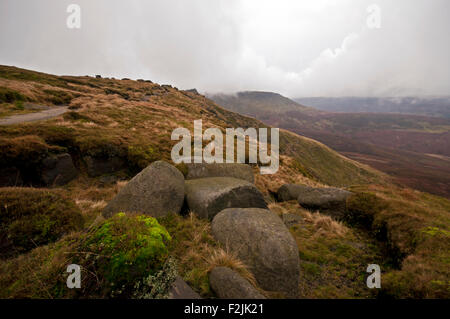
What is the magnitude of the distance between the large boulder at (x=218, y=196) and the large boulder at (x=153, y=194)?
0.54 meters

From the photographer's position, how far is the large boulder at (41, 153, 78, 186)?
311 inches

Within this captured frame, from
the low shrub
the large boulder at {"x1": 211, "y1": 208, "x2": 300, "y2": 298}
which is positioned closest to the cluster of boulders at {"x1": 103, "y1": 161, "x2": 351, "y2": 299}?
the large boulder at {"x1": 211, "y1": 208, "x2": 300, "y2": 298}

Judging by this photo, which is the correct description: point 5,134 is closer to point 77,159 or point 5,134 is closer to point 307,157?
point 77,159

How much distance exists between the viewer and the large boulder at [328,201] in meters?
8.45

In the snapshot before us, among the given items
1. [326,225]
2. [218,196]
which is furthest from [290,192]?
[218,196]

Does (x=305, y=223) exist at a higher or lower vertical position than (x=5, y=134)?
lower

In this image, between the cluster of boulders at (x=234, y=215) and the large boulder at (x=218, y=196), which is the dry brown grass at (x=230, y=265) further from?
the large boulder at (x=218, y=196)

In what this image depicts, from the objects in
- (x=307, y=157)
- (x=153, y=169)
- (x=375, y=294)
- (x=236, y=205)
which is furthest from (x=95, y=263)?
(x=307, y=157)

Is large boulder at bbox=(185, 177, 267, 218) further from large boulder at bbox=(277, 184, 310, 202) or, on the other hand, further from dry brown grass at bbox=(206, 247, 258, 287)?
large boulder at bbox=(277, 184, 310, 202)

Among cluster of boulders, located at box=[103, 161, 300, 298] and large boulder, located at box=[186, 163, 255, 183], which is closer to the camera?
cluster of boulders, located at box=[103, 161, 300, 298]

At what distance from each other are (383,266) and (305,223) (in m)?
3.04

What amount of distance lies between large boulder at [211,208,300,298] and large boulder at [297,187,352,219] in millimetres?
4572

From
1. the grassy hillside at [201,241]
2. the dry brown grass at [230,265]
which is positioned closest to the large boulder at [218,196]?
the grassy hillside at [201,241]
